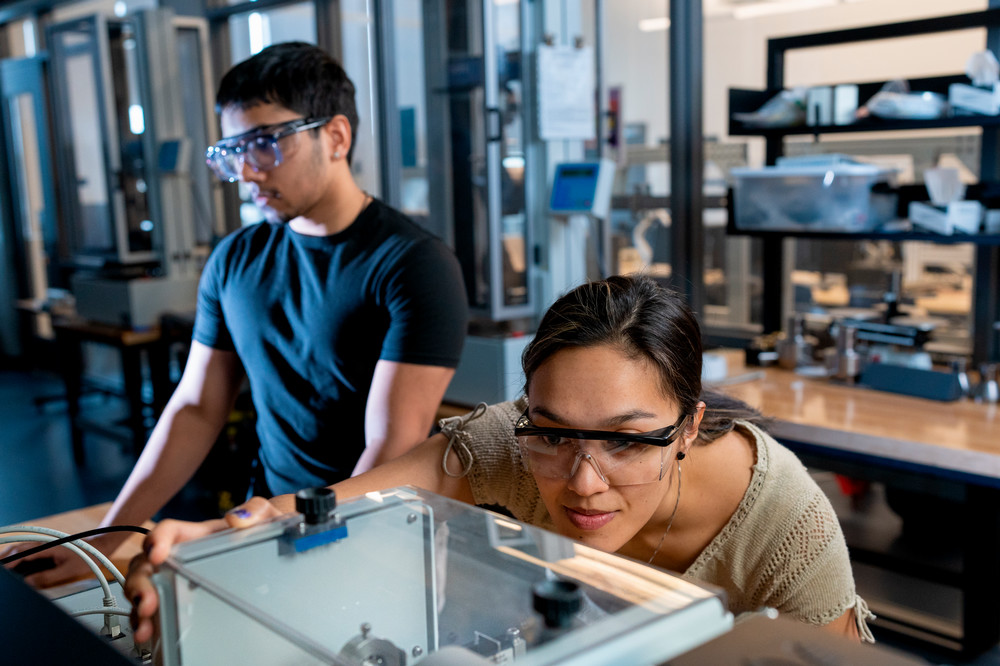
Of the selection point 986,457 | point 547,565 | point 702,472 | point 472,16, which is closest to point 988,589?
point 986,457

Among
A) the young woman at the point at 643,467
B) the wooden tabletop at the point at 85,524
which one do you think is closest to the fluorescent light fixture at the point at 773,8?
the young woman at the point at 643,467

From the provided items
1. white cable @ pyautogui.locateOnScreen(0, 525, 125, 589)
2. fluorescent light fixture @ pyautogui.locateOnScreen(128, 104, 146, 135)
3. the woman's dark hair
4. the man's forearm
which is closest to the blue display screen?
the man's forearm

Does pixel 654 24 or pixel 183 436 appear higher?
pixel 654 24

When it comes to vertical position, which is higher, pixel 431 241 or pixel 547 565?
pixel 431 241

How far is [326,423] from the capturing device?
1.54 metres

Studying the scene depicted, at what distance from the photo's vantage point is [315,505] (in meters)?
0.69

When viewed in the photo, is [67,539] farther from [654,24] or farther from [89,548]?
[654,24]

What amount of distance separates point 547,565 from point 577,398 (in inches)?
12.7

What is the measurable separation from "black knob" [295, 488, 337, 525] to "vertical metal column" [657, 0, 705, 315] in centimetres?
268

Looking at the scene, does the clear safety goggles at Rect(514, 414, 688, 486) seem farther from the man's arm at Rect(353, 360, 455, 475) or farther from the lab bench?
the lab bench

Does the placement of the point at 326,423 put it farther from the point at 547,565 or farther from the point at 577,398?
the point at 547,565

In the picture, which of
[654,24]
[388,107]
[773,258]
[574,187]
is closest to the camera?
[574,187]

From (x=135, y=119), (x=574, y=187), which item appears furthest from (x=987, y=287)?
(x=135, y=119)

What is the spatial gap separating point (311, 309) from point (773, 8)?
8.43ft
